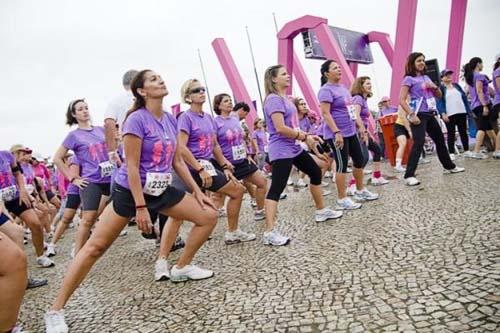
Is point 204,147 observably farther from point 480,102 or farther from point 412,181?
point 480,102

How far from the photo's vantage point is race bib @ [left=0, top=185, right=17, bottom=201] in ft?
14.8

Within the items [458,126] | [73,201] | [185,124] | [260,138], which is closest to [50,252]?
[73,201]

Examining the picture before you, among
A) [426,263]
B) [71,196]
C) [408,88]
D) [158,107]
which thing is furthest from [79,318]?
[408,88]

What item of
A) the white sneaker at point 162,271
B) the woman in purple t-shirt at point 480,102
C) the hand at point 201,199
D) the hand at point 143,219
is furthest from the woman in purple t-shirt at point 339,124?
the woman in purple t-shirt at point 480,102

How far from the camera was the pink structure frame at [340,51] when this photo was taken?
35.2ft

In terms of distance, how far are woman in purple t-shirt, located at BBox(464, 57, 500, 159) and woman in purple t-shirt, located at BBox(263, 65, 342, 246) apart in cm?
472

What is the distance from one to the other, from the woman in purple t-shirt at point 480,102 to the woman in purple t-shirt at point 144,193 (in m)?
6.34

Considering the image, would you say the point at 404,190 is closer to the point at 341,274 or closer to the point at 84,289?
the point at 341,274

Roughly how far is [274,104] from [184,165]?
4.15ft

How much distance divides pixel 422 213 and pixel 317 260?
1561 millimetres

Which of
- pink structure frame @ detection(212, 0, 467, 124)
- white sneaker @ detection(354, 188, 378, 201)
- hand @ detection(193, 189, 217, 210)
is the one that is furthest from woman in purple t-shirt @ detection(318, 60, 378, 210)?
pink structure frame @ detection(212, 0, 467, 124)

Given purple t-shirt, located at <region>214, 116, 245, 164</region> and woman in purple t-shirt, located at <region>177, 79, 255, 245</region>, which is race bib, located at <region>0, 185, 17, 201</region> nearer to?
woman in purple t-shirt, located at <region>177, 79, 255, 245</region>

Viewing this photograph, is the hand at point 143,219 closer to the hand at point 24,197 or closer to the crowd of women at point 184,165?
the crowd of women at point 184,165

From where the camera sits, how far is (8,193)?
4602mm
